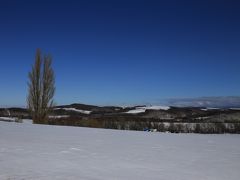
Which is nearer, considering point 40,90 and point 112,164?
point 112,164

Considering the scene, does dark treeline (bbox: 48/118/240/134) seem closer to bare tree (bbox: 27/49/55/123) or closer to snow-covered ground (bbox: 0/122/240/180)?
bare tree (bbox: 27/49/55/123)

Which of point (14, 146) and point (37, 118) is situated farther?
point (37, 118)

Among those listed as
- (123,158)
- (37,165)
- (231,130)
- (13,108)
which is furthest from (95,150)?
(13,108)

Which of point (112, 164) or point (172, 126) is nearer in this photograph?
point (112, 164)

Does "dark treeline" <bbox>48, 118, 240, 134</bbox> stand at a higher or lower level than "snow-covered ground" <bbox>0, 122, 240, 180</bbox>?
higher

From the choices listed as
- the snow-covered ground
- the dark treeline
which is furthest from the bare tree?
the snow-covered ground

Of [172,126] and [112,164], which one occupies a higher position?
[172,126]

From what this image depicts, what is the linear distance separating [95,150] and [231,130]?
51.6 feet

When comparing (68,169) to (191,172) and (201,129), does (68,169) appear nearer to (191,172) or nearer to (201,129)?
(191,172)

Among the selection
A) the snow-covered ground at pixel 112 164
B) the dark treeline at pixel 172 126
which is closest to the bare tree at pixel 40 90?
the dark treeline at pixel 172 126

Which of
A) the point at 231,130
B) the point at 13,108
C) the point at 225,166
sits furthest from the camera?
the point at 13,108

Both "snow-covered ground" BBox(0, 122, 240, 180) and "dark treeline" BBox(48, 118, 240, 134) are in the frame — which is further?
"dark treeline" BBox(48, 118, 240, 134)

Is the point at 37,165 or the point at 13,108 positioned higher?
the point at 13,108

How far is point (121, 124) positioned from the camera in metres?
24.9
